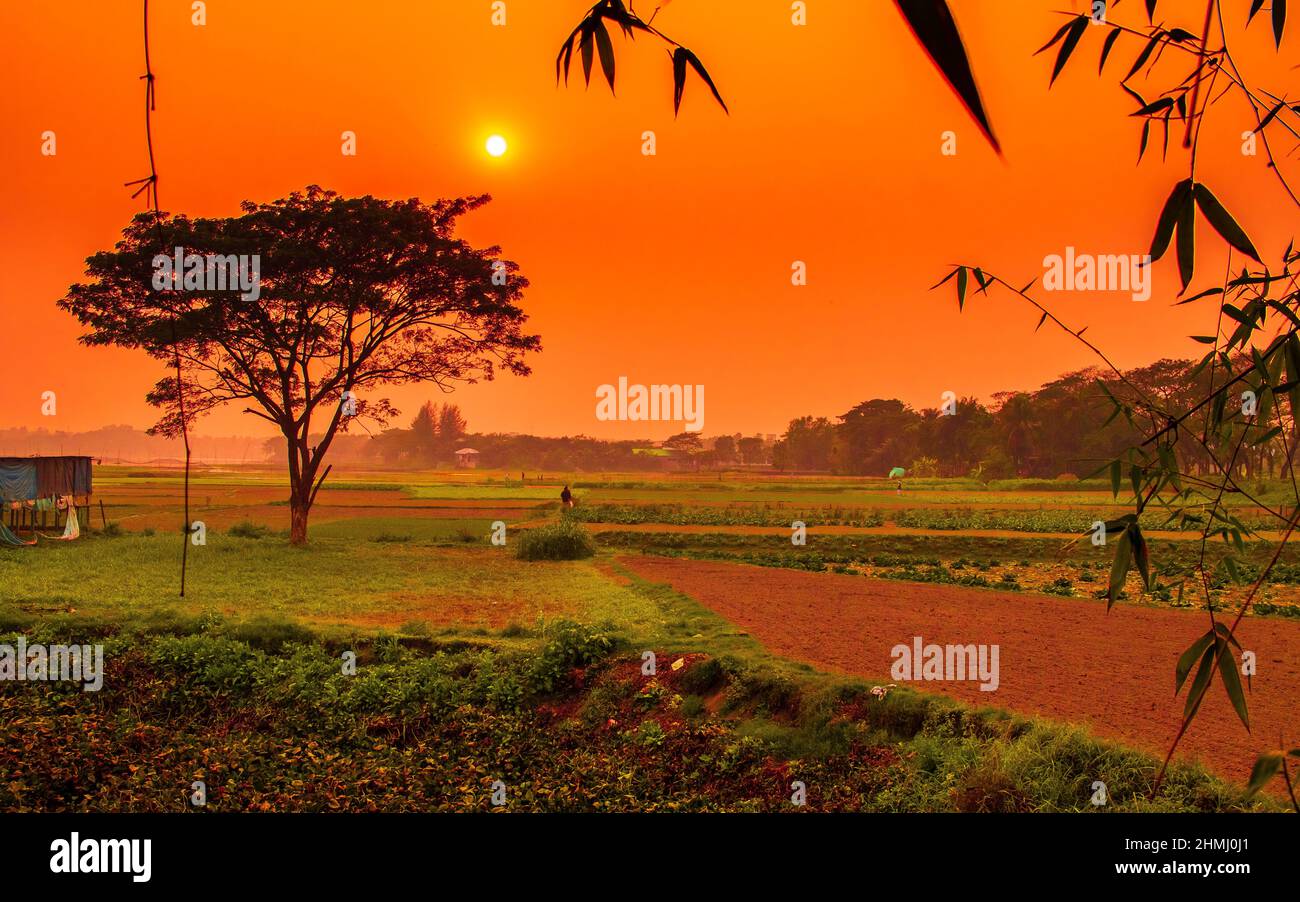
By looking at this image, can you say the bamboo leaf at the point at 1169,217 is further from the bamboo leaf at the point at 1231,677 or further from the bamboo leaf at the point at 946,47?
the bamboo leaf at the point at 946,47

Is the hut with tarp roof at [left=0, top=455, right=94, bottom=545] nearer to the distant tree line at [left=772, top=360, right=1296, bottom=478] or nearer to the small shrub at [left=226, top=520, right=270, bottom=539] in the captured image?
the small shrub at [left=226, top=520, right=270, bottom=539]

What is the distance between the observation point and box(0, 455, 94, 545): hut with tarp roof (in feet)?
67.4

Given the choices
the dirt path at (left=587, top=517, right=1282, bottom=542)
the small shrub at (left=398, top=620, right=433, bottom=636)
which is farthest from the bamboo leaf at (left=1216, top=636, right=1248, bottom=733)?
the dirt path at (left=587, top=517, right=1282, bottom=542)

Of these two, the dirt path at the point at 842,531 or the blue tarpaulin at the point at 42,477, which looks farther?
the dirt path at the point at 842,531

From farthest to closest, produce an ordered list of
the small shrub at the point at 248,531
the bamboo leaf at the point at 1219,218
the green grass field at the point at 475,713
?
the small shrub at the point at 248,531 < the green grass field at the point at 475,713 < the bamboo leaf at the point at 1219,218

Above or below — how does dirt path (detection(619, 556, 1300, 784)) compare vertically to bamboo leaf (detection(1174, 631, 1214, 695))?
below

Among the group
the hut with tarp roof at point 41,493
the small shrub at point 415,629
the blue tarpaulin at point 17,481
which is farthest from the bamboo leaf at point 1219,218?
the blue tarpaulin at point 17,481

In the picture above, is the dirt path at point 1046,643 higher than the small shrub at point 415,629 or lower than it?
lower

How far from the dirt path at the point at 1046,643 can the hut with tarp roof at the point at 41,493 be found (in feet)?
49.3

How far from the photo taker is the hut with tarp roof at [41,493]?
2053cm

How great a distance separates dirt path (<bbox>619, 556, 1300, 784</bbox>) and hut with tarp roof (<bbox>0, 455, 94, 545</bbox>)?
49.3 ft

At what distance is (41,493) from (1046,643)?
22.5 metres
